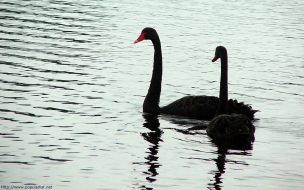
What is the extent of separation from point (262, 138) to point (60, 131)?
138 inches

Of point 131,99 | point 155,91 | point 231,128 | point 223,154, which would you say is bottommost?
point 223,154

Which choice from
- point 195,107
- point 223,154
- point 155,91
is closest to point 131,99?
point 155,91

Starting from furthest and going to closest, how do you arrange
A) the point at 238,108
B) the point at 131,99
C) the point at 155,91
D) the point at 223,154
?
the point at 131,99 → the point at 155,91 → the point at 238,108 → the point at 223,154

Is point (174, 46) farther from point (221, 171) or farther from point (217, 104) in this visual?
point (221, 171)

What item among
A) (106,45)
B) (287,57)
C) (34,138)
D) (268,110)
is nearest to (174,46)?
(106,45)

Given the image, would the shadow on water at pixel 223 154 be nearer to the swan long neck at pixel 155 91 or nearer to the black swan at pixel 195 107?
the black swan at pixel 195 107

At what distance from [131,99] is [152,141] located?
3.53m

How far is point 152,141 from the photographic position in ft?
35.5

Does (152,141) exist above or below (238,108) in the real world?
below

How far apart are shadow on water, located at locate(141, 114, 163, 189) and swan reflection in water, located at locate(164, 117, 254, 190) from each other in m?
0.34

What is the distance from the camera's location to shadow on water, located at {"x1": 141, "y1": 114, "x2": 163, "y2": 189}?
9016 mm

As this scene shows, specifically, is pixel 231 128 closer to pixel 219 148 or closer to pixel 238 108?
pixel 219 148

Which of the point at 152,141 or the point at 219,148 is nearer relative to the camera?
the point at 219,148

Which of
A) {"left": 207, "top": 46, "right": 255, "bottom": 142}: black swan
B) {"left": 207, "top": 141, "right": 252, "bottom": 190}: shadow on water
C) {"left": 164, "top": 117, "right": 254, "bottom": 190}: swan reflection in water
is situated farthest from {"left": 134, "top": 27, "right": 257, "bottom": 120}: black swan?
{"left": 207, "top": 141, "right": 252, "bottom": 190}: shadow on water
